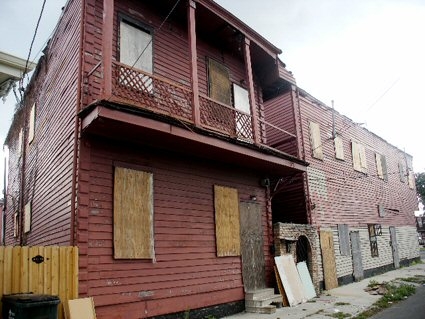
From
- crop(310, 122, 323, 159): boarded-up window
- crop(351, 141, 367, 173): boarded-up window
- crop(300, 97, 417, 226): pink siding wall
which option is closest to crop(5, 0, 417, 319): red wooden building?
crop(300, 97, 417, 226): pink siding wall

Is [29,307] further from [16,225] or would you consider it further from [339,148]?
[339,148]

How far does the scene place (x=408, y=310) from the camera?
9.67 m

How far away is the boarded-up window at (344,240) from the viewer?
16.2 metres

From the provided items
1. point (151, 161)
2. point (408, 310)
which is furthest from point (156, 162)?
point (408, 310)

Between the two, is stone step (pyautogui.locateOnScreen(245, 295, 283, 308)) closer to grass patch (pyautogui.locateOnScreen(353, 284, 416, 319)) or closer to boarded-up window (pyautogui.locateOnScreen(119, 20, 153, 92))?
grass patch (pyautogui.locateOnScreen(353, 284, 416, 319))

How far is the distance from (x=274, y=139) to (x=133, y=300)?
10223 millimetres

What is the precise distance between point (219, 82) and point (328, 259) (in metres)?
8.40

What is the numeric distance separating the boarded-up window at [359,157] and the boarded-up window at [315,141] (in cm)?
368

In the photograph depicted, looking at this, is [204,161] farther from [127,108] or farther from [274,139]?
[274,139]

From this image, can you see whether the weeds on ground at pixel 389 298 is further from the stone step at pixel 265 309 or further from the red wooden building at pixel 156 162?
the red wooden building at pixel 156 162

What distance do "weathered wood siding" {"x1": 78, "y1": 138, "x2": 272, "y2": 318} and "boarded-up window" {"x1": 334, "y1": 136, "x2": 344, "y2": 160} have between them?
8.49 meters

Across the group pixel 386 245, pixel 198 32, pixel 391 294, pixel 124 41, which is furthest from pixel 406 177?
pixel 124 41

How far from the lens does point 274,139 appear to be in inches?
634

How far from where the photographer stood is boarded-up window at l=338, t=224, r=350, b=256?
16156 millimetres
